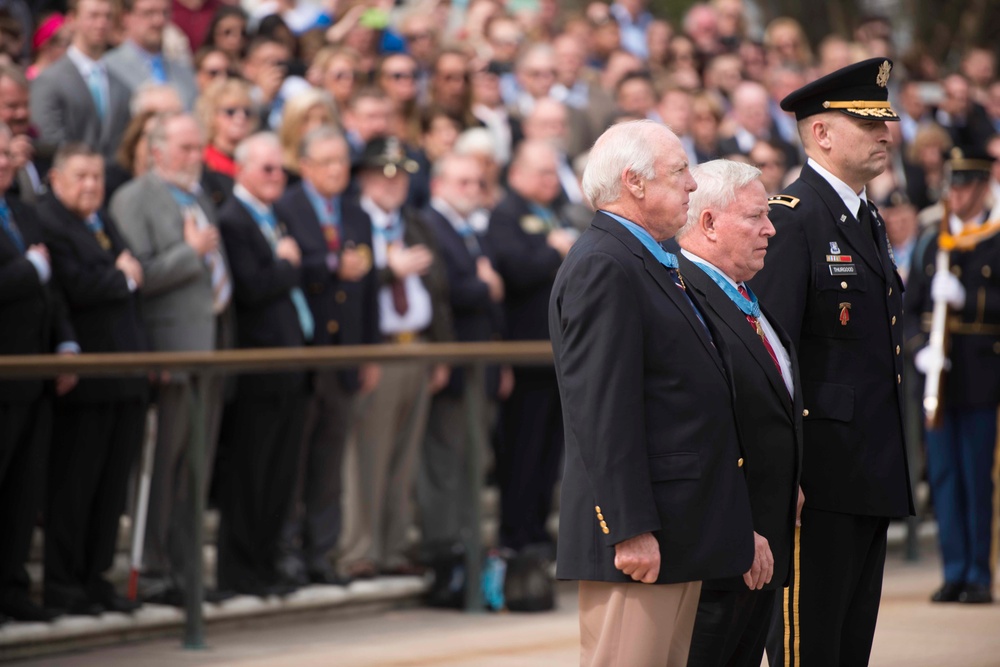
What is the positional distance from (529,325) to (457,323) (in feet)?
1.59

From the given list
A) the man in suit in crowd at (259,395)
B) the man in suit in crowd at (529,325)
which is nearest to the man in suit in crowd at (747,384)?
the man in suit in crowd at (259,395)

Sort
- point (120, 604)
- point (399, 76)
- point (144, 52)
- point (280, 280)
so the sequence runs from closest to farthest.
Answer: point (120, 604)
point (280, 280)
point (144, 52)
point (399, 76)

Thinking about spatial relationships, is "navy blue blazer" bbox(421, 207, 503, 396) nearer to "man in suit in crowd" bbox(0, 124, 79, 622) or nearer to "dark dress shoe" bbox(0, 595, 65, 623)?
"man in suit in crowd" bbox(0, 124, 79, 622)

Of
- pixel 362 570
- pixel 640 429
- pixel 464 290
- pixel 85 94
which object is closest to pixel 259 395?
pixel 362 570

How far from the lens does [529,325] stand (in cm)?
903

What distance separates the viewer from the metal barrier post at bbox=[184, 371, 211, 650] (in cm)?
689

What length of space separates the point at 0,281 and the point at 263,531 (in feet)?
5.26

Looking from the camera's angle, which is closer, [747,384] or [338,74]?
[747,384]

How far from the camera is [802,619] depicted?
15.4 feet

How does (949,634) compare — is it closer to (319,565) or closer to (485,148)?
(319,565)

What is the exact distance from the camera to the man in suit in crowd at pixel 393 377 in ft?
25.0

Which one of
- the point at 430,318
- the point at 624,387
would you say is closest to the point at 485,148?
the point at 430,318

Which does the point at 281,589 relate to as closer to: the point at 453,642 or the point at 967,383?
the point at 453,642

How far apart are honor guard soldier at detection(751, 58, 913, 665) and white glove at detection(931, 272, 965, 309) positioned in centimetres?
360
